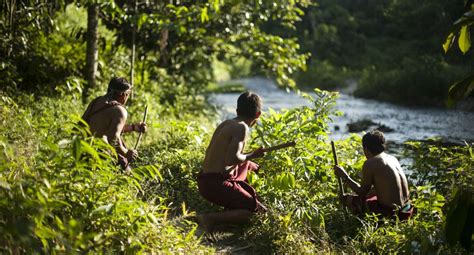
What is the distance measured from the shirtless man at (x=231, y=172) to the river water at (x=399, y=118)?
4085mm

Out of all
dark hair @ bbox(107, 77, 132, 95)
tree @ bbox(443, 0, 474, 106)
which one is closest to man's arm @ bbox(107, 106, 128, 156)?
dark hair @ bbox(107, 77, 132, 95)

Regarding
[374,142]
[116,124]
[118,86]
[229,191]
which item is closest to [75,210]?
[229,191]

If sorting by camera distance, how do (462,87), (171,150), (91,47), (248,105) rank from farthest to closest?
(91,47)
(171,150)
(248,105)
(462,87)

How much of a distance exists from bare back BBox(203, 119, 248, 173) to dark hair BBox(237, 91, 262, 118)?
0.11m

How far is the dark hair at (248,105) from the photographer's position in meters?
4.73

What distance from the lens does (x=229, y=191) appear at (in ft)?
15.4

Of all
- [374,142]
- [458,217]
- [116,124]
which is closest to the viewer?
[458,217]

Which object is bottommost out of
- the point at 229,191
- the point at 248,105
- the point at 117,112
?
the point at 229,191

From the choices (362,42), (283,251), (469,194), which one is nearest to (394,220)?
(283,251)

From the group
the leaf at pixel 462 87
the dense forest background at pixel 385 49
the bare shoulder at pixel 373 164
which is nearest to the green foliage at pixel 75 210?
the bare shoulder at pixel 373 164

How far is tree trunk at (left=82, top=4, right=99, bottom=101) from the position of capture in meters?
8.35

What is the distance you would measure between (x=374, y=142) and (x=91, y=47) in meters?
5.25

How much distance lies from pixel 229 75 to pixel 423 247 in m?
25.6

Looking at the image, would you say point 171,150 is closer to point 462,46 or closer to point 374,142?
point 374,142
